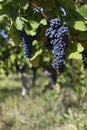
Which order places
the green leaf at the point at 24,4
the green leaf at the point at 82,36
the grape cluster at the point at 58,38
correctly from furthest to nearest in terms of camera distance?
the green leaf at the point at 82,36, the green leaf at the point at 24,4, the grape cluster at the point at 58,38

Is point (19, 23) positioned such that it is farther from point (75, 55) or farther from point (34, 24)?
point (75, 55)

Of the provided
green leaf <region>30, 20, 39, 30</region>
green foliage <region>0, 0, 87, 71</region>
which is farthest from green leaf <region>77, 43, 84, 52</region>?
green leaf <region>30, 20, 39, 30</region>

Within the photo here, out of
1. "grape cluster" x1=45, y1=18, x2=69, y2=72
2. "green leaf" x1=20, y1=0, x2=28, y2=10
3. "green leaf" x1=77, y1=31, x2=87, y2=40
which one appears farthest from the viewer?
"green leaf" x1=77, y1=31, x2=87, y2=40

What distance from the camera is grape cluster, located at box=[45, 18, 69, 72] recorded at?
316 cm

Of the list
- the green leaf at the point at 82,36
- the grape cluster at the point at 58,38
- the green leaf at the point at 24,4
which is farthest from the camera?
the green leaf at the point at 82,36

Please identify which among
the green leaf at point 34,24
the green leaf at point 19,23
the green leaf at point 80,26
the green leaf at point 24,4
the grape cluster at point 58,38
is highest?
the green leaf at point 24,4

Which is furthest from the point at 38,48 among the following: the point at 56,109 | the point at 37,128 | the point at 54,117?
the point at 56,109

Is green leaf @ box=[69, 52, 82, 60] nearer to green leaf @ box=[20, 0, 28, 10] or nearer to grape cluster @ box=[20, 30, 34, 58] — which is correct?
grape cluster @ box=[20, 30, 34, 58]

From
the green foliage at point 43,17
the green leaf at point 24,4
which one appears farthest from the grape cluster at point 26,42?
the green leaf at point 24,4

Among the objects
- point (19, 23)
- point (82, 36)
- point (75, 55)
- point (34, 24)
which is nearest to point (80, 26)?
point (82, 36)

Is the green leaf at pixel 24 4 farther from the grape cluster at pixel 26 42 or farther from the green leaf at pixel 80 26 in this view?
the green leaf at pixel 80 26

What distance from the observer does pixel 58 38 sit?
318 cm

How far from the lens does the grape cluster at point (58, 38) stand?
3.16m

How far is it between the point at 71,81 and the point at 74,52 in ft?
18.8
